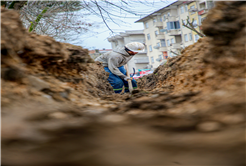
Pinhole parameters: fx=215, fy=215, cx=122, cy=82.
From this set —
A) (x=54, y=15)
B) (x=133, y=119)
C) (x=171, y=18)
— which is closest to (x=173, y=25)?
(x=171, y=18)

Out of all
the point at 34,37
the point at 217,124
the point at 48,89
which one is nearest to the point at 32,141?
the point at 48,89

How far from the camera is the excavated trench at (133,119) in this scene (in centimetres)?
103

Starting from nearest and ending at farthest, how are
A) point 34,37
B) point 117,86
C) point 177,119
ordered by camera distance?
point 177,119
point 34,37
point 117,86

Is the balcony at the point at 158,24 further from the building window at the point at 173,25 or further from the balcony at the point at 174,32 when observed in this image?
the balcony at the point at 174,32

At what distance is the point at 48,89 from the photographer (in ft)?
5.72

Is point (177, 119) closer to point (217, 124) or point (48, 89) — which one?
point (217, 124)

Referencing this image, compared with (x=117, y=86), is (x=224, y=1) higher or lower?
higher

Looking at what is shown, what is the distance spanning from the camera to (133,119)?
131 centimetres

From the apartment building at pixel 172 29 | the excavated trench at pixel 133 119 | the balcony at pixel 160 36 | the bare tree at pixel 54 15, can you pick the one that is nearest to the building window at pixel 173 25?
the apartment building at pixel 172 29

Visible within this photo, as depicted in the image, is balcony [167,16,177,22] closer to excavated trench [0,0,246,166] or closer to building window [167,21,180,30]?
building window [167,21,180,30]

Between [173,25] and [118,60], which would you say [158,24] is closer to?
[173,25]

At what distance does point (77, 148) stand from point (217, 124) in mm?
716

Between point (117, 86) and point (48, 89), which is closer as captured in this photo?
point (48, 89)

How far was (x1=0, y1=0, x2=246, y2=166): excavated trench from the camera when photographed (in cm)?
103
